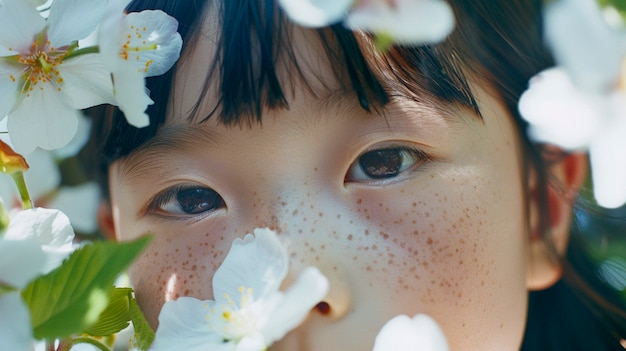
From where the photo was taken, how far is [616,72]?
4.13ft

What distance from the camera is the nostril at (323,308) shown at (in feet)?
2.98

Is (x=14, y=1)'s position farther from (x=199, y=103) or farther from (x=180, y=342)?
(x=180, y=342)

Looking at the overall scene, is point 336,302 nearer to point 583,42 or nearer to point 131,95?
point 131,95

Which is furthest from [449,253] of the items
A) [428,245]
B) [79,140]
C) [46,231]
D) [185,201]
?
[79,140]

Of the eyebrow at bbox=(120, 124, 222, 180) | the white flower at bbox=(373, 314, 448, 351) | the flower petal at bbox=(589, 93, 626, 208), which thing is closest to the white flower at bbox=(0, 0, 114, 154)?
the eyebrow at bbox=(120, 124, 222, 180)

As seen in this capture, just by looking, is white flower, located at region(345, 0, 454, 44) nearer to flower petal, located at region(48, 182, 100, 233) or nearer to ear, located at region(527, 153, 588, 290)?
ear, located at region(527, 153, 588, 290)

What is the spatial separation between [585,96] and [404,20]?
15.6 inches

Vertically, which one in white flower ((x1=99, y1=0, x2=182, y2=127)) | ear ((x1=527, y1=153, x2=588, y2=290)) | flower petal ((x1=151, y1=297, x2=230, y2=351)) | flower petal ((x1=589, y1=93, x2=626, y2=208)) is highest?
white flower ((x1=99, y1=0, x2=182, y2=127))

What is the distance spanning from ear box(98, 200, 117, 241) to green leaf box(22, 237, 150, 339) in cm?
71

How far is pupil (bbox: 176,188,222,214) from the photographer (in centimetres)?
103

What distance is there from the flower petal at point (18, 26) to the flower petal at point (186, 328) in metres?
0.34

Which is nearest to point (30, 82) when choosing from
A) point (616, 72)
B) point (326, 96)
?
point (326, 96)

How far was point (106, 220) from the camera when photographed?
1.47m

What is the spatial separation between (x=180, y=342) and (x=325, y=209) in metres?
0.23
